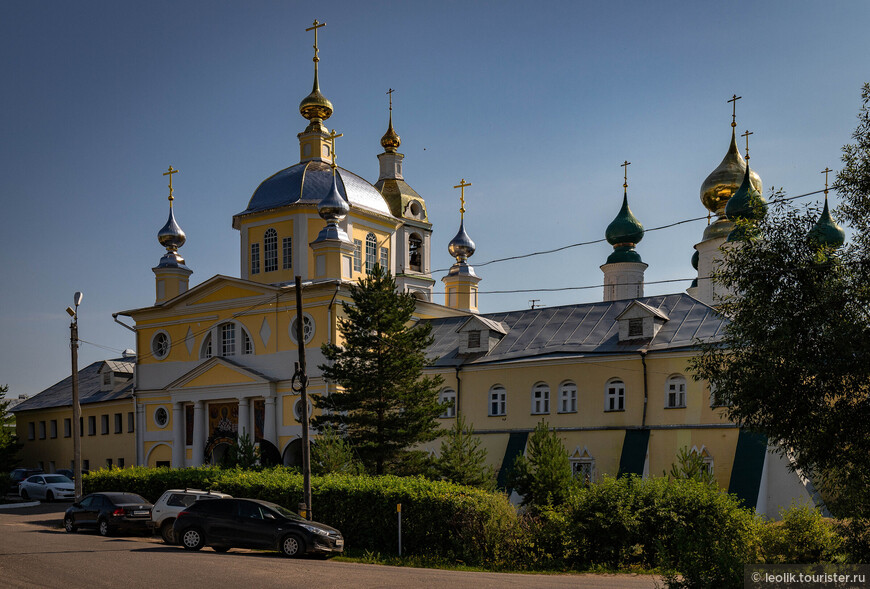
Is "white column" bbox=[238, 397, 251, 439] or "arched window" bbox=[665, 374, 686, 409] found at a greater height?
"arched window" bbox=[665, 374, 686, 409]

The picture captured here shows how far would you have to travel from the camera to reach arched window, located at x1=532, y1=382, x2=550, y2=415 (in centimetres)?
3534

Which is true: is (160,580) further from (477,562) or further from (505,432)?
(505,432)

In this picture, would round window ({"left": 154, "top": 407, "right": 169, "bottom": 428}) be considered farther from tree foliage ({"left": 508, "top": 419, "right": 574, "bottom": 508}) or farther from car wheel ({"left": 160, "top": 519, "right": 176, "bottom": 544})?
tree foliage ({"left": 508, "top": 419, "right": 574, "bottom": 508})

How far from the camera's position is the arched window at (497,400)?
36.4m

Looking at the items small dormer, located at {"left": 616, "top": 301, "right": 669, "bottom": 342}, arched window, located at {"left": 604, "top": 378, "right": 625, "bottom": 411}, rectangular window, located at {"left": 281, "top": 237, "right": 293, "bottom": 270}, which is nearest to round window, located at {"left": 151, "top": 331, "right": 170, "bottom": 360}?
rectangular window, located at {"left": 281, "top": 237, "right": 293, "bottom": 270}

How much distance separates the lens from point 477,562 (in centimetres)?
2091

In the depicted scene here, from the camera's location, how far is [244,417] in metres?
39.3

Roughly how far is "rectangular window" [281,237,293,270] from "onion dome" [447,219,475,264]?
430 inches

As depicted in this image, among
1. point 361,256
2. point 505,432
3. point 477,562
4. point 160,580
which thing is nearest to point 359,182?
point 361,256

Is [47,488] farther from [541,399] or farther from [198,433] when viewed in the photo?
[541,399]

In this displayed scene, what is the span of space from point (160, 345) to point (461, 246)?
16.7 meters

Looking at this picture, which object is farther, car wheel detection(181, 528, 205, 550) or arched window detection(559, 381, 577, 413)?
arched window detection(559, 381, 577, 413)

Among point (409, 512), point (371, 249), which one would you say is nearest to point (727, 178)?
point (371, 249)

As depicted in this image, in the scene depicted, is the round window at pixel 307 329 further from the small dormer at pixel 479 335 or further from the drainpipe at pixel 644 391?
the drainpipe at pixel 644 391
